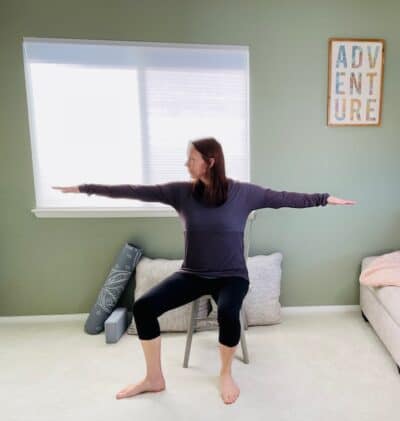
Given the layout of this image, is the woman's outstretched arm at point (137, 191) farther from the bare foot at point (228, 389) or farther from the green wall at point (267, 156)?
the bare foot at point (228, 389)

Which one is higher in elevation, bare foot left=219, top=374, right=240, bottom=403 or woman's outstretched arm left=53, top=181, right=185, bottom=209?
woman's outstretched arm left=53, top=181, right=185, bottom=209

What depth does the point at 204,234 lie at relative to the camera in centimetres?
181

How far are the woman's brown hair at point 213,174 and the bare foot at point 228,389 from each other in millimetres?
867

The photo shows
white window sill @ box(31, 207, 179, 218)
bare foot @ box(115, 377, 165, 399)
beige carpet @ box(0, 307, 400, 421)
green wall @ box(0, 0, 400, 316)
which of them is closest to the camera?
beige carpet @ box(0, 307, 400, 421)

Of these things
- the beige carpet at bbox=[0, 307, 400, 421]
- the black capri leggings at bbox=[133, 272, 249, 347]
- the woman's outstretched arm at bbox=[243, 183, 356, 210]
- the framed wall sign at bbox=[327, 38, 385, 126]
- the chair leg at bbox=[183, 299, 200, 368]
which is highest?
the framed wall sign at bbox=[327, 38, 385, 126]

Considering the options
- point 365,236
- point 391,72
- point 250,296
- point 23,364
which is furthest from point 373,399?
point 391,72

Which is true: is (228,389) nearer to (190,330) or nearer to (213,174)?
(190,330)

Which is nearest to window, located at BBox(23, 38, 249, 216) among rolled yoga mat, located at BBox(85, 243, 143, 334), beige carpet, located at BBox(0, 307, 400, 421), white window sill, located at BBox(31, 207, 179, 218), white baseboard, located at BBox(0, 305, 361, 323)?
white window sill, located at BBox(31, 207, 179, 218)

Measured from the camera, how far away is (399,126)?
7.94 feet

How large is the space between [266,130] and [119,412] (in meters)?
1.84

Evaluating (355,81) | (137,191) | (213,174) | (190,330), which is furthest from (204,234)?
(355,81)

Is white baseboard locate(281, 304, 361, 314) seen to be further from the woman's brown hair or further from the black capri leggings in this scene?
the woman's brown hair

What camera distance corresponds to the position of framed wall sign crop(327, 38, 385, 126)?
230 cm

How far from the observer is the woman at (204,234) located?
1727 millimetres
